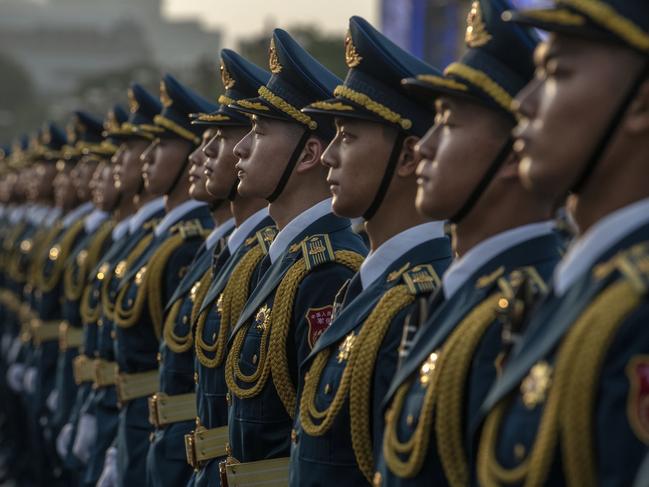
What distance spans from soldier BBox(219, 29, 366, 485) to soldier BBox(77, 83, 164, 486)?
249 cm

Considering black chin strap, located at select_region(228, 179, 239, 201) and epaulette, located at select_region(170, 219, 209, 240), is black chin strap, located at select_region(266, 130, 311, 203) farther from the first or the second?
epaulette, located at select_region(170, 219, 209, 240)

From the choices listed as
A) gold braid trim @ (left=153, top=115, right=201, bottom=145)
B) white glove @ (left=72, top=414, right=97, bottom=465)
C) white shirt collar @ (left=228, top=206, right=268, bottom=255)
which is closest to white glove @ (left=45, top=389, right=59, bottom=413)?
white glove @ (left=72, top=414, right=97, bottom=465)

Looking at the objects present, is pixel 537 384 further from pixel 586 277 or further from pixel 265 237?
pixel 265 237

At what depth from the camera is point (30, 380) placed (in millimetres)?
11258

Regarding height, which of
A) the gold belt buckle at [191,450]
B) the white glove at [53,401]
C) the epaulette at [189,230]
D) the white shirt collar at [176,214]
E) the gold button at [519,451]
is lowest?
the white glove at [53,401]

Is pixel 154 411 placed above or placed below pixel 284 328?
below

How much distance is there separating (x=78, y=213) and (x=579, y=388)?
8.74 m

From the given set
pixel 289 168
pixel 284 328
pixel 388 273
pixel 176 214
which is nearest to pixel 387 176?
pixel 388 273

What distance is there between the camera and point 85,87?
6944cm

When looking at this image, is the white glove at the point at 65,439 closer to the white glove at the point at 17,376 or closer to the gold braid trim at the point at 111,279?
the gold braid trim at the point at 111,279

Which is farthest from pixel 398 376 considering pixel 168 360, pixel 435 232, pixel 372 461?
pixel 168 360

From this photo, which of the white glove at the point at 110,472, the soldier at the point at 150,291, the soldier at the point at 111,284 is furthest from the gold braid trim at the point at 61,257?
the white glove at the point at 110,472

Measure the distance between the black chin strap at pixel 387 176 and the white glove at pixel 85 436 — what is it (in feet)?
13.0

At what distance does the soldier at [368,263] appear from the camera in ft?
13.4
